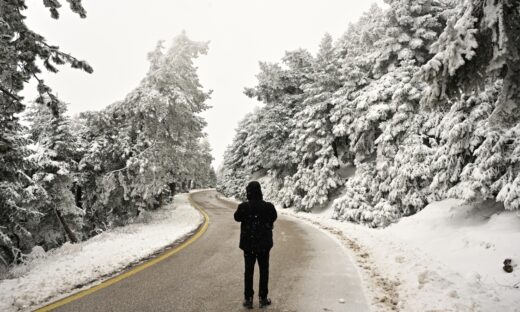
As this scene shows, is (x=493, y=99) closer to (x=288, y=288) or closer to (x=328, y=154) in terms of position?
(x=288, y=288)

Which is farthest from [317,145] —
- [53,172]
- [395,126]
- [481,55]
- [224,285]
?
[481,55]

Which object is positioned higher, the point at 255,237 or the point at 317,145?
the point at 317,145

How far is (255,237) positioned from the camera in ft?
17.1

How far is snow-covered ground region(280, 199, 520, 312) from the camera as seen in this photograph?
5.28 meters

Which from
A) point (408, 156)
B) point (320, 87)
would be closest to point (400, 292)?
point (408, 156)

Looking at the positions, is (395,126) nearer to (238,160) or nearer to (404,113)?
(404,113)

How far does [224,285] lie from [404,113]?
13263mm

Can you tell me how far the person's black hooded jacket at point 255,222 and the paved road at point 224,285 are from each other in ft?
3.21

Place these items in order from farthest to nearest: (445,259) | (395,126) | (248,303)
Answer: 1. (395,126)
2. (445,259)
3. (248,303)

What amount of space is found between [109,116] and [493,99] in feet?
55.1

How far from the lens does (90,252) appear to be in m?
9.33

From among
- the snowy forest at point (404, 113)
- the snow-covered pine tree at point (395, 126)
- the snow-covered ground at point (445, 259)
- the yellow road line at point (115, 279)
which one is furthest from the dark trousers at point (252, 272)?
the snow-covered pine tree at point (395, 126)

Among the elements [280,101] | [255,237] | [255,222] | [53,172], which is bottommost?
[255,237]

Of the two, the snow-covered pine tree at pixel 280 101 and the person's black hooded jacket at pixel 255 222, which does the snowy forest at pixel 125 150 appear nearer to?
the snow-covered pine tree at pixel 280 101
